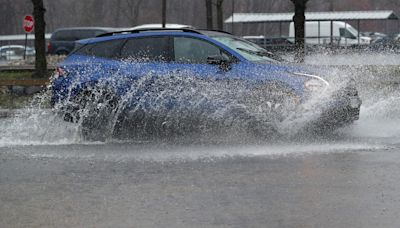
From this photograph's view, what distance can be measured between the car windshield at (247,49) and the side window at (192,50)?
22cm

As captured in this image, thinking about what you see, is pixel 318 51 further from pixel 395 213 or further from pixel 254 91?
pixel 395 213

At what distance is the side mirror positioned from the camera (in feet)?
33.2

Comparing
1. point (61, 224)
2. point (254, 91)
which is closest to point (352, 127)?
point (254, 91)

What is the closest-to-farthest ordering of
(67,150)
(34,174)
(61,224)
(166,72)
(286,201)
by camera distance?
Result: (61,224)
(286,201)
(34,174)
(67,150)
(166,72)

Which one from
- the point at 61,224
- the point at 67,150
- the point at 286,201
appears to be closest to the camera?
the point at 61,224

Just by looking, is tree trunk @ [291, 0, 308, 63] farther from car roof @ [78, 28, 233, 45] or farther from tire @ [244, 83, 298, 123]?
tire @ [244, 83, 298, 123]

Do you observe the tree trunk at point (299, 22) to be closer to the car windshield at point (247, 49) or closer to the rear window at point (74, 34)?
the car windshield at point (247, 49)

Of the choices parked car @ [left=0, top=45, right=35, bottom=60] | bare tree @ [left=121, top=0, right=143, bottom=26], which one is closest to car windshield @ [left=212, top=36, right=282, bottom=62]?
parked car @ [left=0, top=45, right=35, bottom=60]

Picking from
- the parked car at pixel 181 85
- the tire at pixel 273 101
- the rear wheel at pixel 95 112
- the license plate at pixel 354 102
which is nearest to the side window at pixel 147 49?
the parked car at pixel 181 85

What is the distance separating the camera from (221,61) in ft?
33.3

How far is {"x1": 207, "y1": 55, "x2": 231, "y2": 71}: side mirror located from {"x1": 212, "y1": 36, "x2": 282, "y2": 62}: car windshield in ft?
0.95

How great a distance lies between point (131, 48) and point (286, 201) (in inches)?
214

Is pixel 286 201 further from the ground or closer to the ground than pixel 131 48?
closer to the ground

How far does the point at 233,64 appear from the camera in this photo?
1016 cm
